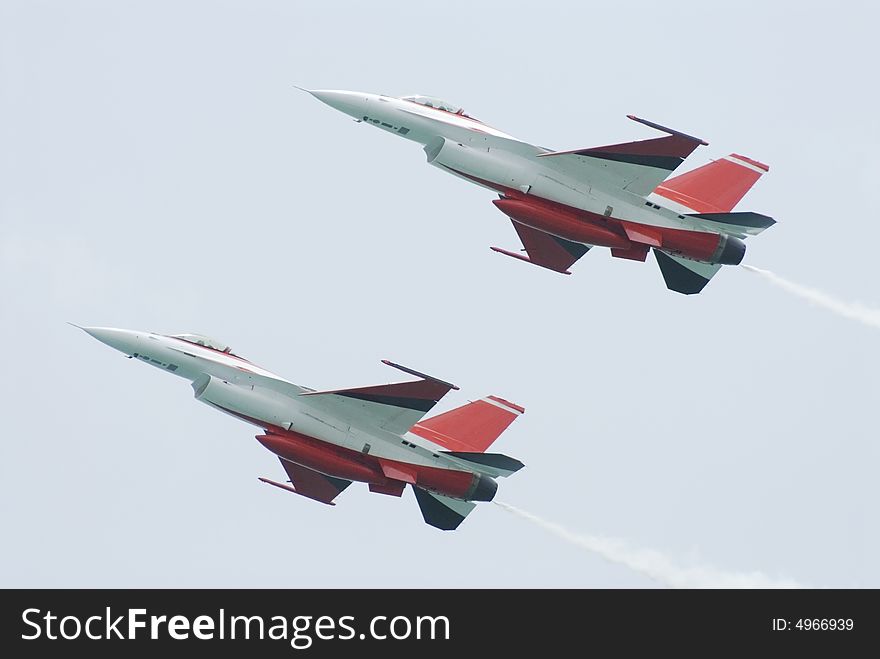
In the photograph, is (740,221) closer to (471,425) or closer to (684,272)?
(684,272)

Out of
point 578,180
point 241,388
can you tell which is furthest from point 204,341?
point 578,180

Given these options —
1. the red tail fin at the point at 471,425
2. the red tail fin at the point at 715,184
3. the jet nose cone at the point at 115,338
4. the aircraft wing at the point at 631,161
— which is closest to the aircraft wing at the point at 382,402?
the red tail fin at the point at 471,425

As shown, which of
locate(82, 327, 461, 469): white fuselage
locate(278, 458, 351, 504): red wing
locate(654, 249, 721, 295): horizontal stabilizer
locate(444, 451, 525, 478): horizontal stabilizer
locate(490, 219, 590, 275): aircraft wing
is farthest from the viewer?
locate(490, 219, 590, 275): aircraft wing

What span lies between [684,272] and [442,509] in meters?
8.42

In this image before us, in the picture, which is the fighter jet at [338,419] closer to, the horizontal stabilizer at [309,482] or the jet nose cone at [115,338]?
the jet nose cone at [115,338]

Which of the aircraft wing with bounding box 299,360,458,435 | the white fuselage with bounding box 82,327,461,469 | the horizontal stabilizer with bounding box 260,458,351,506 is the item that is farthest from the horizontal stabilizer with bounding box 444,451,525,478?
the horizontal stabilizer with bounding box 260,458,351,506

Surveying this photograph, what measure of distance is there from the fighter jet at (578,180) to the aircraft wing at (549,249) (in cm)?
169

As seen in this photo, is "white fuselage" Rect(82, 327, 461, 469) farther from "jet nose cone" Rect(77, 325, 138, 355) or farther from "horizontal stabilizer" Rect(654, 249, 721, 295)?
"horizontal stabilizer" Rect(654, 249, 721, 295)

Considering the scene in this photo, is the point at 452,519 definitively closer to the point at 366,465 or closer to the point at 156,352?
the point at 366,465

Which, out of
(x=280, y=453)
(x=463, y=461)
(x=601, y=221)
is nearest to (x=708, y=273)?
(x=601, y=221)

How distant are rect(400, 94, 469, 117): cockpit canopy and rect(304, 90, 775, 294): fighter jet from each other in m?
0.02

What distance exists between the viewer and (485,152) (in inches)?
A: 2301

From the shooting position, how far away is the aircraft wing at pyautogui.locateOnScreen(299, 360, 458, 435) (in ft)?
186

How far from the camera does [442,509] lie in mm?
58281
